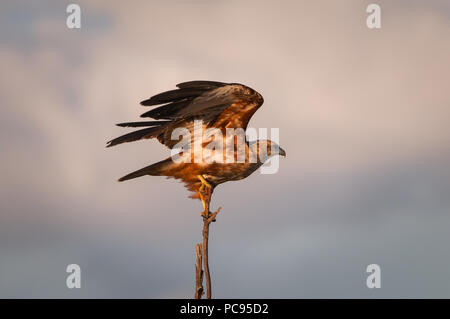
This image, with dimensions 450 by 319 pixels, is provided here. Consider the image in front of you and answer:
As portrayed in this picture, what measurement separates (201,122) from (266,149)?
1500mm

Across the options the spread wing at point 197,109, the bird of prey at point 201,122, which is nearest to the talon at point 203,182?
the bird of prey at point 201,122

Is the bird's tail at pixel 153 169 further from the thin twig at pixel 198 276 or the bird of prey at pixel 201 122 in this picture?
the thin twig at pixel 198 276

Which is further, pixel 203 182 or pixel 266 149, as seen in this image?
pixel 266 149

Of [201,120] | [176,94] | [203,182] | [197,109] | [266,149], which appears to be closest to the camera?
[197,109]

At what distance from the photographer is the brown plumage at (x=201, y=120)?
1121 centimetres

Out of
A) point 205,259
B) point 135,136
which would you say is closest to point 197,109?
point 135,136

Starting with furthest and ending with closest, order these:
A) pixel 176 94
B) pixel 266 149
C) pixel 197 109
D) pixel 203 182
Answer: pixel 266 149 → pixel 203 182 → pixel 176 94 → pixel 197 109

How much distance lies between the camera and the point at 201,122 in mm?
11703

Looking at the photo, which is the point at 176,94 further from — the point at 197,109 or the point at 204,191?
the point at 204,191
